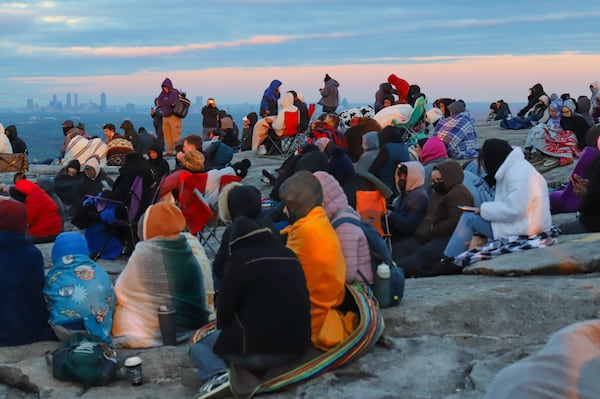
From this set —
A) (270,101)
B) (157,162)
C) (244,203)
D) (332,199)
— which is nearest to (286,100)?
(270,101)

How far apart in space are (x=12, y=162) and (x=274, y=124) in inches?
229

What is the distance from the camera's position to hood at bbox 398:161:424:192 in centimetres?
844

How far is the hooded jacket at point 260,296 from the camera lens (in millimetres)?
4812

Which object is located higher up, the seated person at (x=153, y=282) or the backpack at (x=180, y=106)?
the backpack at (x=180, y=106)

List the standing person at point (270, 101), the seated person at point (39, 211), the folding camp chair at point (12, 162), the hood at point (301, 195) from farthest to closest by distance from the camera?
the standing person at point (270, 101)
the folding camp chair at point (12, 162)
the seated person at point (39, 211)
the hood at point (301, 195)

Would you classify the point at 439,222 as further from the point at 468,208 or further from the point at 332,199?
the point at 332,199

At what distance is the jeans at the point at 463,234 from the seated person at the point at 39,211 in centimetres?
526

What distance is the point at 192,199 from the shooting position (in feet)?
31.5

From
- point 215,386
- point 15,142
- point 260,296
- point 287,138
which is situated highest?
point 287,138

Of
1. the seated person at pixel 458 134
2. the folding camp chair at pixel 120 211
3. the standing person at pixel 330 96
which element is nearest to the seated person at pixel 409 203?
the folding camp chair at pixel 120 211

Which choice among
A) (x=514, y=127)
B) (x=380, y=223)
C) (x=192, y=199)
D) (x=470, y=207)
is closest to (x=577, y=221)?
(x=470, y=207)

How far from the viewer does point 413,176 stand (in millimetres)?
8484

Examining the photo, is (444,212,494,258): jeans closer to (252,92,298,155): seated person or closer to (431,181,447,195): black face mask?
(431,181,447,195): black face mask

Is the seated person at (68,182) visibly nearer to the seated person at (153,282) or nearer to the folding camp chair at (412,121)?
the seated person at (153,282)
